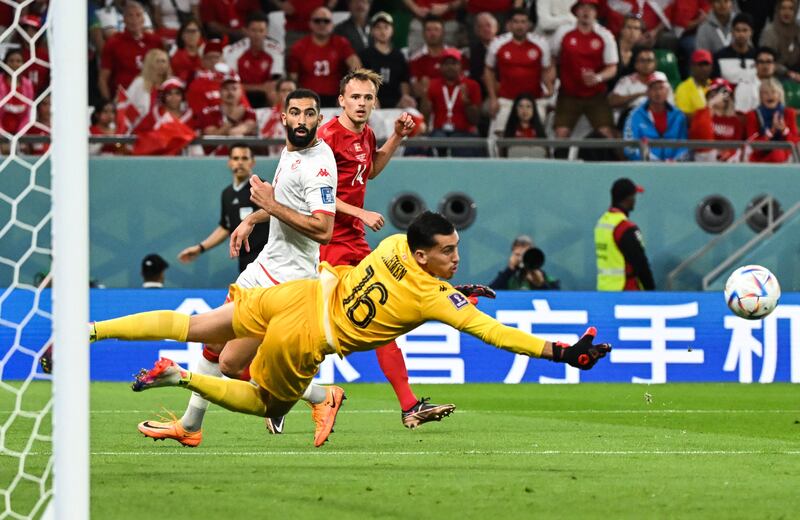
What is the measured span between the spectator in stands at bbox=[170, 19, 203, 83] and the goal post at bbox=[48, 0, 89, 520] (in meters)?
11.3

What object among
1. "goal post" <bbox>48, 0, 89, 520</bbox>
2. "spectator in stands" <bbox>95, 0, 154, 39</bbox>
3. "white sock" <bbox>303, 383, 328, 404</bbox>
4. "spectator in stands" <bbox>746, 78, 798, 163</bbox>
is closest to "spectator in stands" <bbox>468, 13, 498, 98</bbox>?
"spectator in stands" <bbox>746, 78, 798, 163</bbox>

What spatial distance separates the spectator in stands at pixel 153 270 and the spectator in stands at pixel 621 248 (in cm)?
457

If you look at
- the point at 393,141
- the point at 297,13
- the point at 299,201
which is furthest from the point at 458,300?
the point at 297,13

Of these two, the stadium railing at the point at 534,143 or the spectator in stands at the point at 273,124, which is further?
the spectator in stands at the point at 273,124

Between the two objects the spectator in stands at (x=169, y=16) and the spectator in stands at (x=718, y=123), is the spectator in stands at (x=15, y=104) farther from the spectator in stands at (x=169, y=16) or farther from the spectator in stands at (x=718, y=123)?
the spectator in stands at (x=718, y=123)

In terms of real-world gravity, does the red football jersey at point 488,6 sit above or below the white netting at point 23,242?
above

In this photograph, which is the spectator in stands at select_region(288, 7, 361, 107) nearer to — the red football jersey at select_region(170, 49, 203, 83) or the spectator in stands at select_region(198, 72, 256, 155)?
the spectator in stands at select_region(198, 72, 256, 155)

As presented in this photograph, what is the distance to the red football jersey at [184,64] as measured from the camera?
52.2ft

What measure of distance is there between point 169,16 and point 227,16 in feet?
2.29

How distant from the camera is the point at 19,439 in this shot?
834 centimetres

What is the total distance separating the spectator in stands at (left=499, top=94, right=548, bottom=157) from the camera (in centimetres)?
1580

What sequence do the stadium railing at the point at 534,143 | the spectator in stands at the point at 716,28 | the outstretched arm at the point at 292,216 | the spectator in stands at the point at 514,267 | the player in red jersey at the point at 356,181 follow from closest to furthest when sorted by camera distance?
the outstretched arm at the point at 292,216 < the player in red jersey at the point at 356,181 < the spectator in stands at the point at 514,267 < the stadium railing at the point at 534,143 < the spectator in stands at the point at 716,28

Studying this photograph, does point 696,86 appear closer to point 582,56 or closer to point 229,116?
point 582,56

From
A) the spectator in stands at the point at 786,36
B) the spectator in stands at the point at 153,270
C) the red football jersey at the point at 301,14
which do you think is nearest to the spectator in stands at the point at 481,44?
the red football jersey at the point at 301,14
